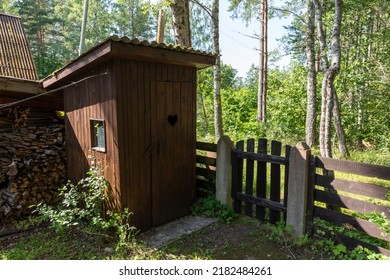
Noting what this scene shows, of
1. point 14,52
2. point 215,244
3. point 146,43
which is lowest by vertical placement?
point 215,244

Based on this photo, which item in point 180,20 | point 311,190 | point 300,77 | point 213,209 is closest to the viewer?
point 311,190

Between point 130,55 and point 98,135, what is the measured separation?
1296 mm

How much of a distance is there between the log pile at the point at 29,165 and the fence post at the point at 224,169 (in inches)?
110

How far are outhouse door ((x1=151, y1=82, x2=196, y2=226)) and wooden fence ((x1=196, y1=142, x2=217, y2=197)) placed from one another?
0.68ft

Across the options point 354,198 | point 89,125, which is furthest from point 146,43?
point 354,198

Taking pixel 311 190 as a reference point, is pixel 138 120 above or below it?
above

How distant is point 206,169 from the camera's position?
183 inches

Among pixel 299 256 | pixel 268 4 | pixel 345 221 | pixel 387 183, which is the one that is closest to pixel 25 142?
pixel 299 256

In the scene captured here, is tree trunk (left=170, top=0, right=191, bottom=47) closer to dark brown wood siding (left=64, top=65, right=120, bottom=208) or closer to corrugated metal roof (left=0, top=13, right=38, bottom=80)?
dark brown wood siding (left=64, top=65, right=120, bottom=208)

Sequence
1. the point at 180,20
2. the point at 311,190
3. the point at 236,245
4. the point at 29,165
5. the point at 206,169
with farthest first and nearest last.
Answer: the point at 180,20 < the point at 206,169 < the point at 29,165 < the point at 236,245 < the point at 311,190

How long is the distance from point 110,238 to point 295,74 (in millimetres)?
10580

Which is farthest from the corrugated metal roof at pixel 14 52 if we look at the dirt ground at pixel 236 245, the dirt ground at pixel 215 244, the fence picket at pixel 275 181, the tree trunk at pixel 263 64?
the tree trunk at pixel 263 64

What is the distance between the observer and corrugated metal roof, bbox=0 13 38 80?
29.1ft

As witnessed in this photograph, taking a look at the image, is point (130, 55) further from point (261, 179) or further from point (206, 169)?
point (261, 179)
